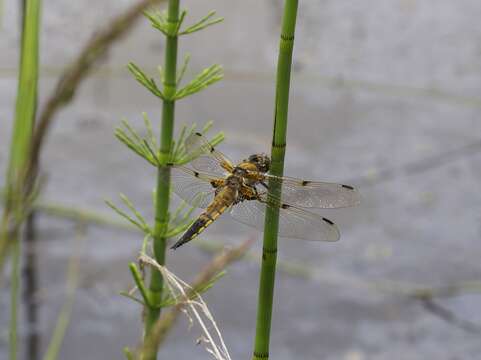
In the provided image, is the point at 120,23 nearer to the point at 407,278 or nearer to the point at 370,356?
the point at 370,356

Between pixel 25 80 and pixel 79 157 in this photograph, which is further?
pixel 79 157

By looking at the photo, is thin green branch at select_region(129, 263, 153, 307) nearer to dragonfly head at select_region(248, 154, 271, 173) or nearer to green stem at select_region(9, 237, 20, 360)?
green stem at select_region(9, 237, 20, 360)

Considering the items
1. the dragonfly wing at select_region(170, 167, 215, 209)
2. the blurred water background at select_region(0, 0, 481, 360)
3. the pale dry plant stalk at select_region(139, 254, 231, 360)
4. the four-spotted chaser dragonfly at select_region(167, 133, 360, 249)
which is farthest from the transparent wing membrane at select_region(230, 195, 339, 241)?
the blurred water background at select_region(0, 0, 481, 360)

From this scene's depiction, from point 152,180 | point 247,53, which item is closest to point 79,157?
point 152,180

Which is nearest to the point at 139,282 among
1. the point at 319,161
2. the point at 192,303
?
the point at 192,303

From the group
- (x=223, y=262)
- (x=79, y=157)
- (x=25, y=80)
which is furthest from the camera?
(x=79, y=157)

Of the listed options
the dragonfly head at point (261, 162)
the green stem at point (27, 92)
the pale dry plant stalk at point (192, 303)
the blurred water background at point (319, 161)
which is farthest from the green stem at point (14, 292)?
the blurred water background at point (319, 161)
